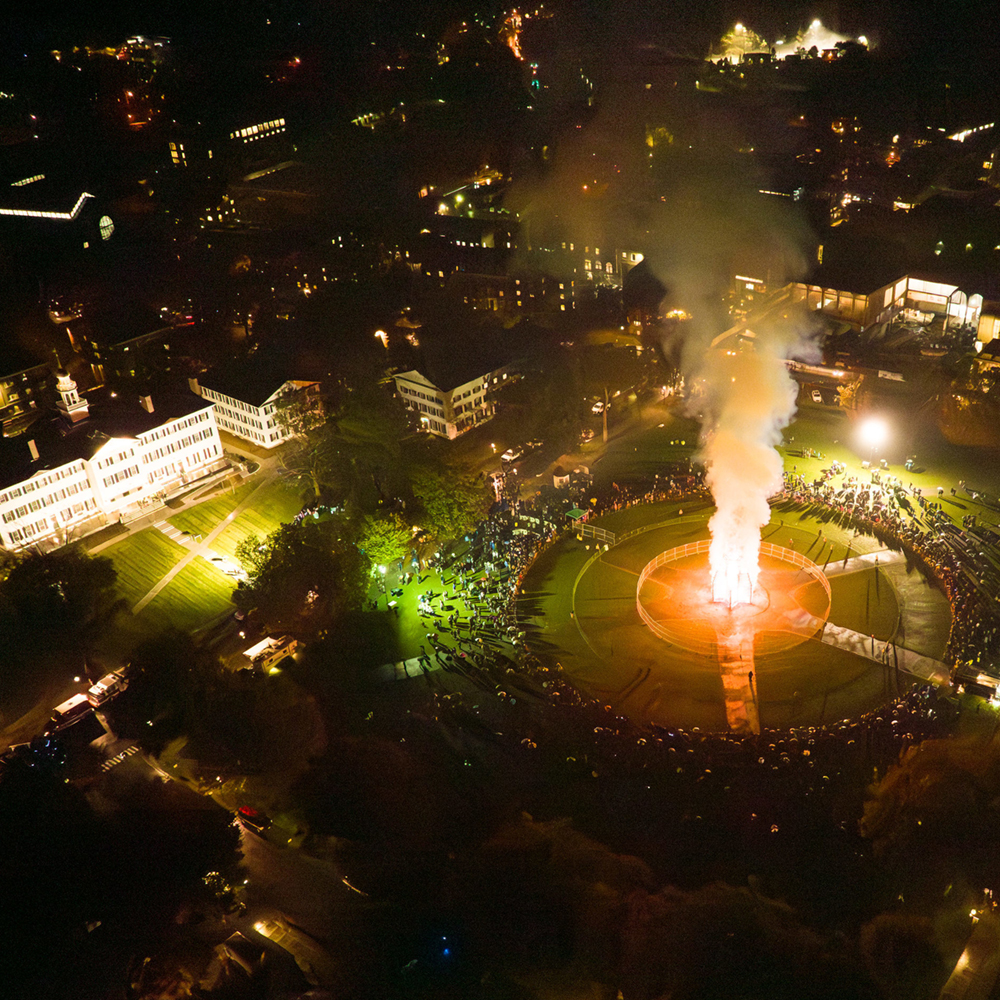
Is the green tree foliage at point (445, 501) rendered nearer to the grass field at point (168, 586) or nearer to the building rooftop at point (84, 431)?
the grass field at point (168, 586)

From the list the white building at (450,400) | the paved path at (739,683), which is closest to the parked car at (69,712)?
the white building at (450,400)

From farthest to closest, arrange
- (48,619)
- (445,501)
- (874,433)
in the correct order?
(874,433), (445,501), (48,619)

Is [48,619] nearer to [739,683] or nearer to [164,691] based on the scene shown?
[164,691]

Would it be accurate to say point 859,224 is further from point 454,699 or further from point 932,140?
point 454,699

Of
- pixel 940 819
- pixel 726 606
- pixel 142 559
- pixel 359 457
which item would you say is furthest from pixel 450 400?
pixel 940 819

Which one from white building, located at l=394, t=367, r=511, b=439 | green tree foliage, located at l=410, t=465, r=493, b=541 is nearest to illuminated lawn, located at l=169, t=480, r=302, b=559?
green tree foliage, located at l=410, t=465, r=493, b=541

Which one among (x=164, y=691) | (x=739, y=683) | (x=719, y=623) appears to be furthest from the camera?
(x=719, y=623)
